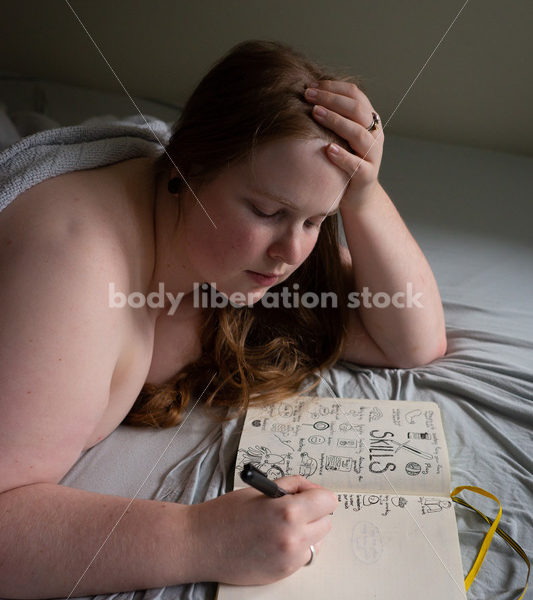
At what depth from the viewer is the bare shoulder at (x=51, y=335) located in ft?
2.09

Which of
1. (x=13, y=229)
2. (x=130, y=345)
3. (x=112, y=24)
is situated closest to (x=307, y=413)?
(x=130, y=345)

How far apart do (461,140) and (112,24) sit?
3.23 feet

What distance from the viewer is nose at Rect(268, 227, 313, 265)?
0.77 m

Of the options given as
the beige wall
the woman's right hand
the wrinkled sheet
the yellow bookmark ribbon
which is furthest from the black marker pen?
the beige wall

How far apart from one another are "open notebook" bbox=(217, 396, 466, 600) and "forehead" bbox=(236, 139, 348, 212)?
0.31 metres

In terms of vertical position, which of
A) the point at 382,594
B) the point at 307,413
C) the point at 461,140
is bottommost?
the point at 382,594

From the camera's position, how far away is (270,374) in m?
0.97

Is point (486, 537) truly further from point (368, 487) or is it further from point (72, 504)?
point (72, 504)

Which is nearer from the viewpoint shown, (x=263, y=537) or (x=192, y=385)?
(x=263, y=537)

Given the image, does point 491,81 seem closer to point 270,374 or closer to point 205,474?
point 270,374

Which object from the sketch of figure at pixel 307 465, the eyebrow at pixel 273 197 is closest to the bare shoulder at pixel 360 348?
the sketch of figure at pixel 307 465

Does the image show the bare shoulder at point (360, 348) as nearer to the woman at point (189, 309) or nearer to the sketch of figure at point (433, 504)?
the woman at point (189, 309)

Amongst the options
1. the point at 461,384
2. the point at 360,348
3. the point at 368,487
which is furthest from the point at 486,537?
the point at 360,348

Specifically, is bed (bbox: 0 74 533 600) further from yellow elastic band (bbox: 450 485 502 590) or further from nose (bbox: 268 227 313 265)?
nose (bbox: 268 227 313 265)
